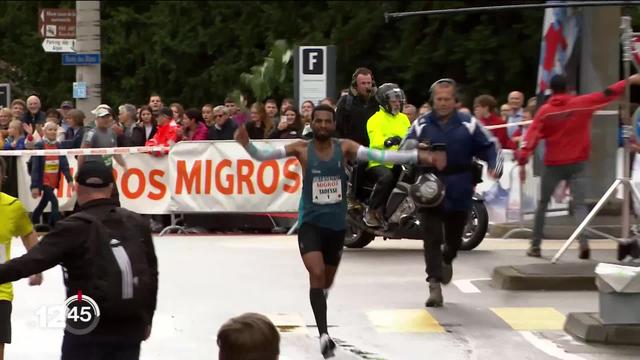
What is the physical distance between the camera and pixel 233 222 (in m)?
19.3

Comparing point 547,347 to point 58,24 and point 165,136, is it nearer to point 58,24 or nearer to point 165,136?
point 165,136

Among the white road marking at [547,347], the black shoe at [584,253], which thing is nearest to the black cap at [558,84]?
the black shoe at [584,253]

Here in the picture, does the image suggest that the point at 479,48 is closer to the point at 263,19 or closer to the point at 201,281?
the point at 263,19

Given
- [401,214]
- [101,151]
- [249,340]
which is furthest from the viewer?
[101,151]

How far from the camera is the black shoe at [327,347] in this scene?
33.0 feet

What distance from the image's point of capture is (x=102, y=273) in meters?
6.48

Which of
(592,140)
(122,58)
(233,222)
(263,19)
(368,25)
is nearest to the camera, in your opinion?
(592,140)

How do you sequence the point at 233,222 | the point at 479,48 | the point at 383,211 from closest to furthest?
the point at 383,211, the point at 233,222, the point at 479,48

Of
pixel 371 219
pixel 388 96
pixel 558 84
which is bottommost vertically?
pixel 371 219

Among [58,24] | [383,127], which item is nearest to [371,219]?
[383,127]

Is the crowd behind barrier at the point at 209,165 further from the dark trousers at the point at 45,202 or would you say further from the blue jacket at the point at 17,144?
the dark trousers at the point at 45,202

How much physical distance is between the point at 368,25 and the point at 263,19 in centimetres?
380

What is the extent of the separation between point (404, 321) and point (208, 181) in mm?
8040

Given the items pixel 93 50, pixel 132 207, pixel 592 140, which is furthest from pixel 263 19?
pixel 592 140
